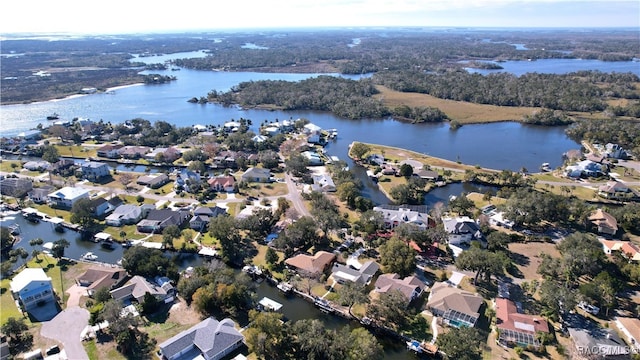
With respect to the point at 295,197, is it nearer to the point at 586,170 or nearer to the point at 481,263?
the point at 481,263

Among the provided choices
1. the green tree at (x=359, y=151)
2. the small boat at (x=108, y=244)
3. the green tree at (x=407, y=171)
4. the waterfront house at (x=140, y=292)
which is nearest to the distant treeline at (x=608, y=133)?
the green tree at (x=407, y=171)

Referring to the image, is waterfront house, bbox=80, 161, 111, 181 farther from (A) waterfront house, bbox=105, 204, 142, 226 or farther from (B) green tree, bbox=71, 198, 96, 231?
(A) waterfront house, bbox=105, 204, 142, 226

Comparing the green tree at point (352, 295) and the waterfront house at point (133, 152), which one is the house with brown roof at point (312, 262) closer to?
the green tree at point (352, 295)

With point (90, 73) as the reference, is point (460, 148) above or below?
below

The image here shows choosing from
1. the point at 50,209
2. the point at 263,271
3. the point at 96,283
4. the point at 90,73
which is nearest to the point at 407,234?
the point at 263,271

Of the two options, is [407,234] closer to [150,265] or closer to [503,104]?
[150,265]

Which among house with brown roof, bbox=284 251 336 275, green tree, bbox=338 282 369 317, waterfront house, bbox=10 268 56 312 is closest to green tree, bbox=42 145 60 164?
waterfront house, bbox=10 268 56 312
